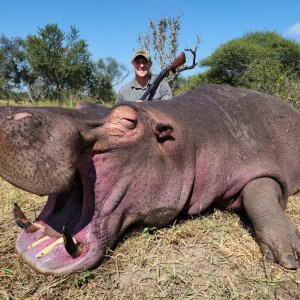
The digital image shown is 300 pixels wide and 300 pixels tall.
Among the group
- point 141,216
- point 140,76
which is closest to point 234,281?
point 141,216

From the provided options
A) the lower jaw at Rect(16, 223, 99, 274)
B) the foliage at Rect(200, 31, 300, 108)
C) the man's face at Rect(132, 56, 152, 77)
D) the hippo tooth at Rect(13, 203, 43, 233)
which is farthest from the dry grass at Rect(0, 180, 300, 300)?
the foliage at Rect(200, 31, 300, 108)

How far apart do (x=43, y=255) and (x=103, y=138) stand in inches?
29.5

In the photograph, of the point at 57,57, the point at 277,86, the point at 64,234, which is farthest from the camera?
the point at 57,57

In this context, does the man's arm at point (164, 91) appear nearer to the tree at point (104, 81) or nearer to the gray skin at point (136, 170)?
the gray skin at point (136, 170)

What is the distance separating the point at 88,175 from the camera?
95.2 inches

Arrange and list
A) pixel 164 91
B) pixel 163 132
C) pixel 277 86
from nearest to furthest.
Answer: pixel 163 132, pixel 164 91, pixel 277 86

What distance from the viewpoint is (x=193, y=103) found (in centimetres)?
337

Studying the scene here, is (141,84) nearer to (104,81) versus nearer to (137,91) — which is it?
(137,91)

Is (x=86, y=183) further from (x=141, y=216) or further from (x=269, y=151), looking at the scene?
(x=269, y=151)

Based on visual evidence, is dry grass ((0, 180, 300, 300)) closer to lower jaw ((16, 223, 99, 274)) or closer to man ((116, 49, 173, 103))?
lower jaw ((16, 223, 99, 274))

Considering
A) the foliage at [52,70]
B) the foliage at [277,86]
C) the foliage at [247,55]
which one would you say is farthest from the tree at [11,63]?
the foliage at [277,86]

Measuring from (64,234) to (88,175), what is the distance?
15.3 inches

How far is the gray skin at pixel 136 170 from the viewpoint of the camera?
6.81 feet

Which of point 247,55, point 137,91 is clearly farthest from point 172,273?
point 247,55
